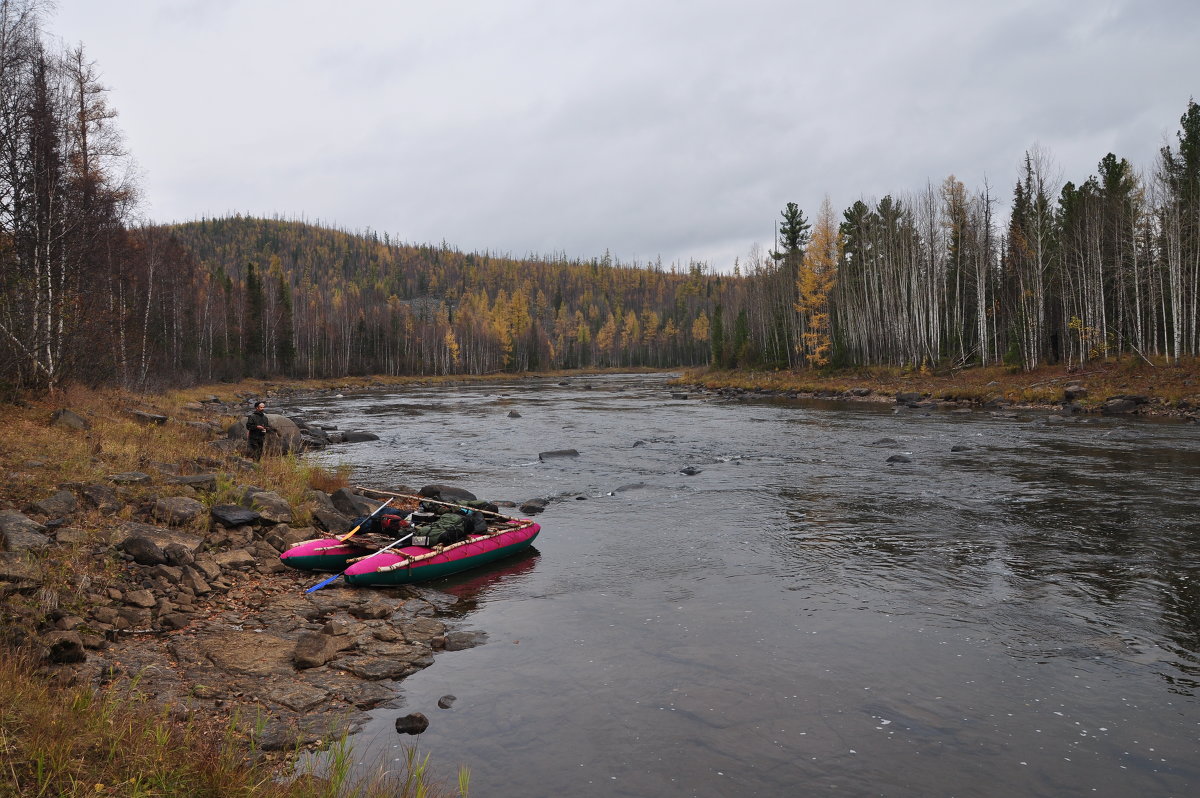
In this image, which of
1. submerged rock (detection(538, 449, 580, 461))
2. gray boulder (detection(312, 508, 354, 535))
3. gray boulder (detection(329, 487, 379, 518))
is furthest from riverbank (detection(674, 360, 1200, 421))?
gray boulder (detection(312, 508, 354, 535))

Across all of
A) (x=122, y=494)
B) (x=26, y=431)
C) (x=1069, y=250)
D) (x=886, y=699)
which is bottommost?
(x=886, y=699)

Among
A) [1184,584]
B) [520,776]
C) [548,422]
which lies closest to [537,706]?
[520,776]

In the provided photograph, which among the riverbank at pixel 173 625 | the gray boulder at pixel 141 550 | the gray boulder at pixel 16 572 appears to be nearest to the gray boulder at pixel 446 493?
the riverbank at pixel 173 625

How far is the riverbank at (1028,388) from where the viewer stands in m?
31.4

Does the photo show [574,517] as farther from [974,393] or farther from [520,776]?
[974,393]

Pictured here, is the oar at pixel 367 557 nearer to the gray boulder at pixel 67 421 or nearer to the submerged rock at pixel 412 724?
the submerged rock at pixel 412 724

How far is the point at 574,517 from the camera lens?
16.5 metres

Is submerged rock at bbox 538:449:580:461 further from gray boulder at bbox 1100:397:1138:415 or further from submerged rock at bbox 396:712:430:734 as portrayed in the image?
gray boulder at bbox 1100:397:1138:415

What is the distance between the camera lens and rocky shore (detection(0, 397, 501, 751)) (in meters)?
7.04

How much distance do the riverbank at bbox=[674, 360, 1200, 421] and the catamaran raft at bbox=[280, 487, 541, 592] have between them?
3153 centimetres

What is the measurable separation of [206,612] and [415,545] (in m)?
3.61

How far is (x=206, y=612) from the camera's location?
9.32m

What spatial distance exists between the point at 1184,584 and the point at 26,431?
72.0 ft

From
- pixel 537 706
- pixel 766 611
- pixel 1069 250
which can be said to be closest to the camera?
pixel 537 706
